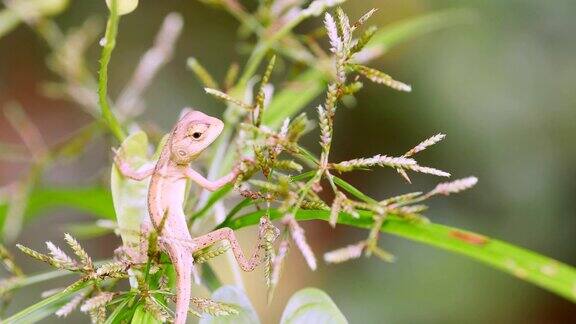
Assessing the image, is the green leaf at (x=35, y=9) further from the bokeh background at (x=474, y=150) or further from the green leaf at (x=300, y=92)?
the bokeh background at (x=474, y=150)

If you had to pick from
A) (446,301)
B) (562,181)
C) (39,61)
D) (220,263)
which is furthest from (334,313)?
(39,61)

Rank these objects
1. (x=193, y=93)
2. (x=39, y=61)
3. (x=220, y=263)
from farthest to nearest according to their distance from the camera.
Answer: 1. (x=39, y=61)
2. (x=193, y=93)
3. (x=220, y=263)

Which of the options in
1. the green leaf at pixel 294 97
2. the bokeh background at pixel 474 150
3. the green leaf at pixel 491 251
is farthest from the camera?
the bokeh background at pixel 474 150

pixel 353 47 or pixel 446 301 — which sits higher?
pixel 446 301

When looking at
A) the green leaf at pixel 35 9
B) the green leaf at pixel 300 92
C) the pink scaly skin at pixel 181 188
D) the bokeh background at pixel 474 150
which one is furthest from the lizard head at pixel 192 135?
the bokeh background at pixel 474 150

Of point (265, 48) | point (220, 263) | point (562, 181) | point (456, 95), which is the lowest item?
point (265, 48)

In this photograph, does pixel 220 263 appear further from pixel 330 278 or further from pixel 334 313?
pixel 334 313

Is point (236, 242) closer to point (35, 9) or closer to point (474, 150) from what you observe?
point (35, 9)

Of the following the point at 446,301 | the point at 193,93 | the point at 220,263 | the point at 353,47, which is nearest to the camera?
the point at 353,47
